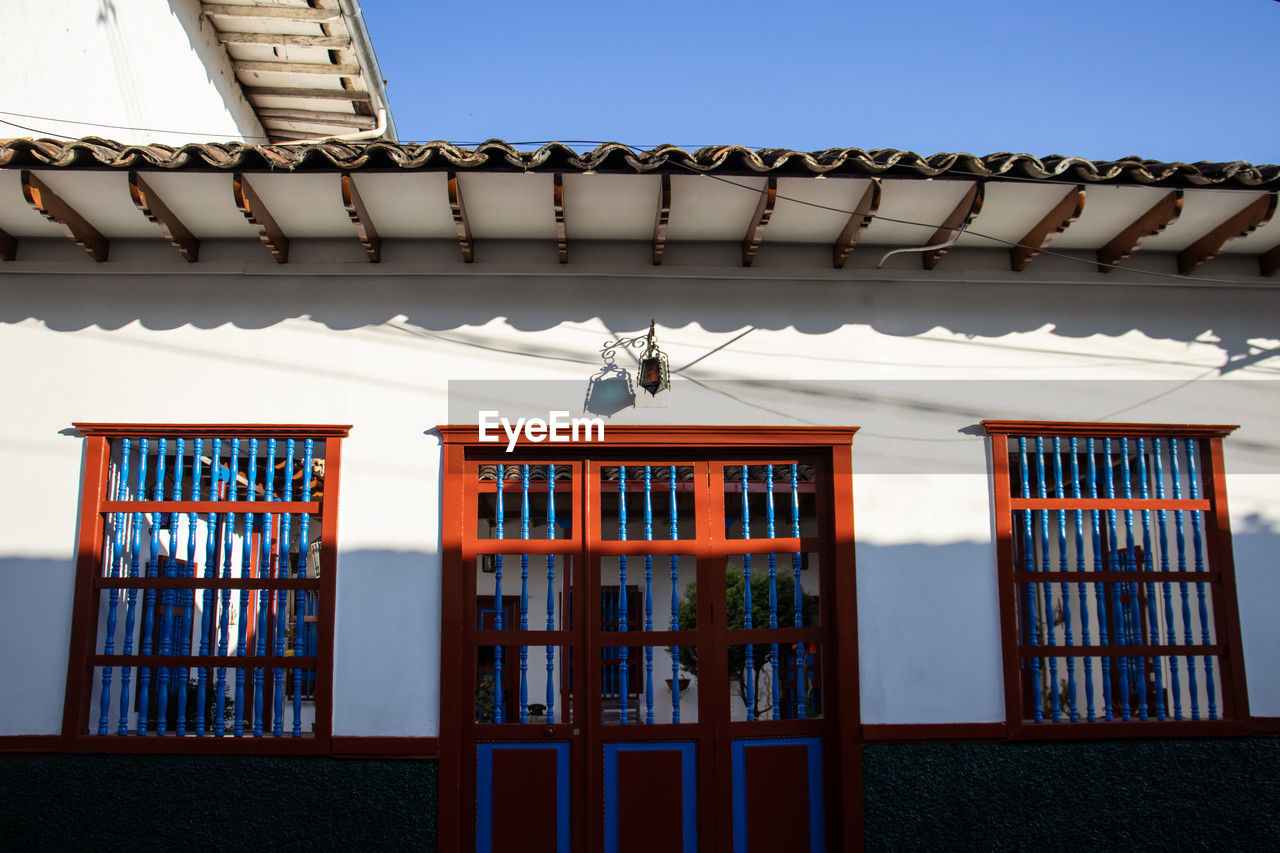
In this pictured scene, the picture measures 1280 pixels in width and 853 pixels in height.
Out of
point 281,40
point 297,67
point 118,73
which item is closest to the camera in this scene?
point 118,73

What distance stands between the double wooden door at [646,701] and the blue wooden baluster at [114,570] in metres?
1.63

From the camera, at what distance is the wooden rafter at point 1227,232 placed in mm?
4820

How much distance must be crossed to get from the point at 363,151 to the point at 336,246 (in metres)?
0.93

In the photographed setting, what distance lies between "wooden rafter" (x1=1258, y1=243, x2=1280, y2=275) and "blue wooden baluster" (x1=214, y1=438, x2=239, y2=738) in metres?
5.52

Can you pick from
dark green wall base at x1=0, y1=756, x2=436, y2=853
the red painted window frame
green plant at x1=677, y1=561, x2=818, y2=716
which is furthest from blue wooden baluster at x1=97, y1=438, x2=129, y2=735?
the red painted window frame

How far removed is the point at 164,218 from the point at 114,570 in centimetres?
175

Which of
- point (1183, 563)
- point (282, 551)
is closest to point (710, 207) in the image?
point (282, 551)

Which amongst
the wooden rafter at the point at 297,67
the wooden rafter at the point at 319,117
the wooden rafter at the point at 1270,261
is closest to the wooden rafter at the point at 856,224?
the wooden rafter at the point at 1270,261

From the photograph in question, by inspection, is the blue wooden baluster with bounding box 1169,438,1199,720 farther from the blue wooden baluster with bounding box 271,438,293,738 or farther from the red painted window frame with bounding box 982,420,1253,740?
the blue wooden baluster with bounding box 271,438,293,738

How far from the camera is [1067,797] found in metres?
4.84

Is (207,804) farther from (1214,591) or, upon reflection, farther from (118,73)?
(1214,591)

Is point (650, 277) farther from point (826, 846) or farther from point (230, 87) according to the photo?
point (230, 87)

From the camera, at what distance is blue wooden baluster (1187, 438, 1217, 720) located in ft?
16.7

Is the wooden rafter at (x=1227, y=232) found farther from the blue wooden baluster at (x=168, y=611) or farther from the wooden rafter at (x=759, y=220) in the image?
the blue wooden baluster at (x=168, y=611)
